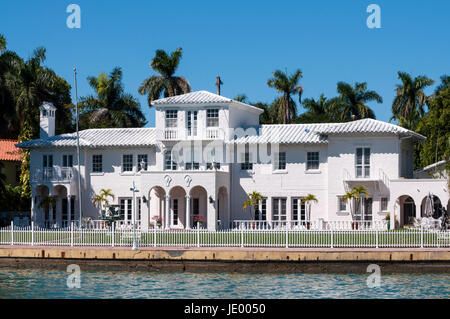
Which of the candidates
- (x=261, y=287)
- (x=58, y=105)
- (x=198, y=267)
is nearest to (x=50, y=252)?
(x=198, y=267)

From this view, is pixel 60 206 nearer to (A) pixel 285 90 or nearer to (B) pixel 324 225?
(B) pixel 324 225

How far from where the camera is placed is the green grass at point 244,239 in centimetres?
3150

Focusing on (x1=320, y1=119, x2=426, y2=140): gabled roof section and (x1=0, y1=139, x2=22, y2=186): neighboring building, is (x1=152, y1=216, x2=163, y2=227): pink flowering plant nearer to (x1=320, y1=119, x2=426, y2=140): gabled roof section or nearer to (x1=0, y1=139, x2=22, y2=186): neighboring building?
(x1=320, y1=119, x2=426, y2=140): gabled roof section

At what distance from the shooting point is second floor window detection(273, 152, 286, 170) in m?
43.8

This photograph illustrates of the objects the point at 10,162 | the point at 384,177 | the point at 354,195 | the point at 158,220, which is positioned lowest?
the point at 158,220

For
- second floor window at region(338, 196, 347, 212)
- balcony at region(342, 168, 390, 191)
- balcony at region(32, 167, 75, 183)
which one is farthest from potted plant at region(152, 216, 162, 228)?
balcony at region(342, 168, 390, 191)

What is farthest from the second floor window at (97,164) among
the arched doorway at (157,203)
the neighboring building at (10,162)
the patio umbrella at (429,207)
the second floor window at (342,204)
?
the patio umbrella at (429,207)

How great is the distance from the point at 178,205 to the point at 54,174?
7.73m

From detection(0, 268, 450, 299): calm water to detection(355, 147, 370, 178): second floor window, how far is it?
13.0 meters

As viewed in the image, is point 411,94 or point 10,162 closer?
point 10,162

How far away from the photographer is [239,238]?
3359 cm

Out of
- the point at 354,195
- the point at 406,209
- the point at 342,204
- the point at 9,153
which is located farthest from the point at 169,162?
the point at 9,153

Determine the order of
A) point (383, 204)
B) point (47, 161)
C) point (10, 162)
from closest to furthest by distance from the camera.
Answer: point (383, 204)
point (47, 161)
point (10, 162)

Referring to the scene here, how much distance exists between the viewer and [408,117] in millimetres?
66938
